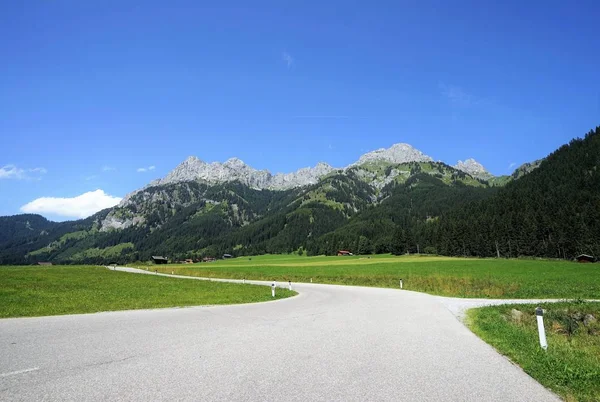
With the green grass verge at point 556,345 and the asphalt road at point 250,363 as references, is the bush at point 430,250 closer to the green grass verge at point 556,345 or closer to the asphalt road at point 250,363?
the green grass verge at point 556,345

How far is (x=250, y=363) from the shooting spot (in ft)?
28.3

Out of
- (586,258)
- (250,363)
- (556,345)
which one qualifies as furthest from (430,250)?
(250,363)

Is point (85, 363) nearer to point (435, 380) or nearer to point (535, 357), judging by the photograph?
point (435, 380)

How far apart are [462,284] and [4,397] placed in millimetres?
43238

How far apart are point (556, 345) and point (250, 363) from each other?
35.7 ft

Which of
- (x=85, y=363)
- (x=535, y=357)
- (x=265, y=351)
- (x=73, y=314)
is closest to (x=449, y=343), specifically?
(x=535, y=357)

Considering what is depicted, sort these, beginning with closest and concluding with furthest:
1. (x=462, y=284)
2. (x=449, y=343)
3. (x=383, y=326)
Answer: (x=449, y=343), (x=383, y=326), (x=462, y=284)

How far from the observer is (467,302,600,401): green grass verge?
24.9ft

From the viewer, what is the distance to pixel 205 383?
7.05 m

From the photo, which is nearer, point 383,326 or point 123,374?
point 123,374

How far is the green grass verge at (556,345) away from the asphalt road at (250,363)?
52cm

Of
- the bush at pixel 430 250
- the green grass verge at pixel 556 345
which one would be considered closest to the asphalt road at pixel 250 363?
the green grass verge at pixel 556 345

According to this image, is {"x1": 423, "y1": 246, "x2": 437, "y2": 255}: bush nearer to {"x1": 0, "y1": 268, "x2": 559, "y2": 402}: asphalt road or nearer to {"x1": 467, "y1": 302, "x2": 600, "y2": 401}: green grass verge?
{"x1": 467, "y1": 302, "x2": 600, "y2": 401}: green grass verge

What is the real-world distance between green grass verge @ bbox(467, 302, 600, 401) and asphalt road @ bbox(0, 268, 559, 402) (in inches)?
20.5
